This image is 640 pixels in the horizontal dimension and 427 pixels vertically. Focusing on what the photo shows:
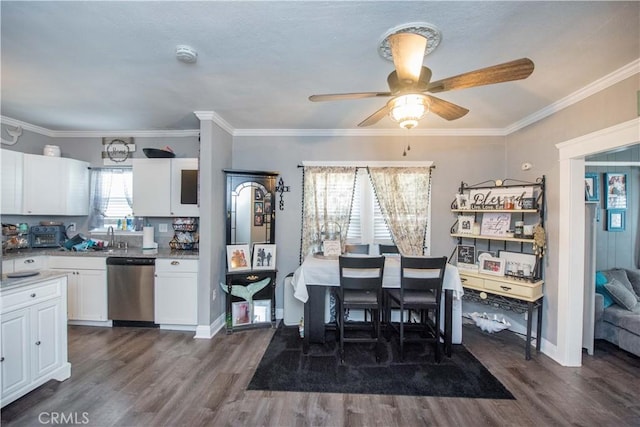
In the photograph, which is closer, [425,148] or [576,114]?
[576,114]

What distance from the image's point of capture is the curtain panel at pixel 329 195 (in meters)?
3.78

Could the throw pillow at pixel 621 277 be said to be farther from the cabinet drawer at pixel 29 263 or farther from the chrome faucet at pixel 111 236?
the cabinet drawer at pixel 29 263

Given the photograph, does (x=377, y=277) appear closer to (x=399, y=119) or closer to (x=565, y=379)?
(x=399, y=119)

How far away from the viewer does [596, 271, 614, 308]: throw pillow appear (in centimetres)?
312

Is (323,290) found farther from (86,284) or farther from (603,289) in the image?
(603,289)

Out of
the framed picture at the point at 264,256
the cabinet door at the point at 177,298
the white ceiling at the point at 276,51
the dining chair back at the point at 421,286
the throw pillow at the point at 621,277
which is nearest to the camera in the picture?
the white ceiling at the point at 276,51

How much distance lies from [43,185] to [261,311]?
338 centimetres

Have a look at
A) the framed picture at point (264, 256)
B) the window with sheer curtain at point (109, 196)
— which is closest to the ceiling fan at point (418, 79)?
the framed picture at point (264, 256)

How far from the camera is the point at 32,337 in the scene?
2115mm

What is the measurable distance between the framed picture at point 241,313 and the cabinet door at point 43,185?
110 inches

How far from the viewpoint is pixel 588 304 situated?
283cm

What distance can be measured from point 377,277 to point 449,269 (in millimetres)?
799

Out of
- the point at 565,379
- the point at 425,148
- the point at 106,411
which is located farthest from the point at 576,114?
the point at 106,411

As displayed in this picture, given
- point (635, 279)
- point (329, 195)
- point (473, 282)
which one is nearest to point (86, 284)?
point (329, 195)
